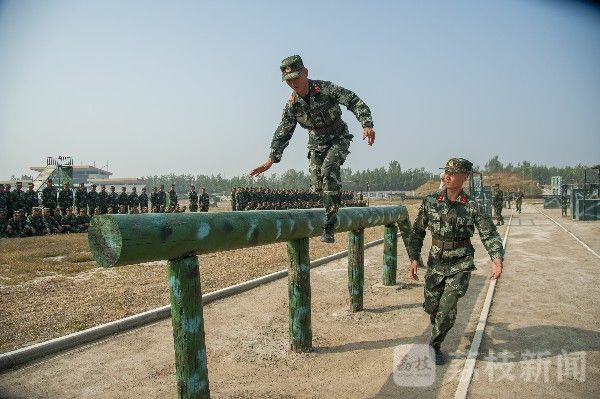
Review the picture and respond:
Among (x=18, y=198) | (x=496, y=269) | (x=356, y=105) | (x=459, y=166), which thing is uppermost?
(x=356, y=105)

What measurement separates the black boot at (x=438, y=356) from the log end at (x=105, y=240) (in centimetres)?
292

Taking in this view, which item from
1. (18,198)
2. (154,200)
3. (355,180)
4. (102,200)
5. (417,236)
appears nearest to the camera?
(417,236)

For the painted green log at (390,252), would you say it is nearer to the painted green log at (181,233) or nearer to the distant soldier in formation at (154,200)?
the painted green log at (181,233)

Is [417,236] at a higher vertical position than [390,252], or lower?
higher

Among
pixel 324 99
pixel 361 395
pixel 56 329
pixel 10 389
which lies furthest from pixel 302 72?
pixel 56 329

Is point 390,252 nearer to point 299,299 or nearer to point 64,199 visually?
point 299,299

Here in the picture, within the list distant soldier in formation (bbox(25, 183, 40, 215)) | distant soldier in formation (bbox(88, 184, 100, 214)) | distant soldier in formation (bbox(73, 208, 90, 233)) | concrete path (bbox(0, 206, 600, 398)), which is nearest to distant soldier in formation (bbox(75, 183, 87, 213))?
distant soldier in formation (bbox(88, 184, 100, 214))

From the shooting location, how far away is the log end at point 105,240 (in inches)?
89.7

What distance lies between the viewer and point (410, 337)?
4523 millimetres

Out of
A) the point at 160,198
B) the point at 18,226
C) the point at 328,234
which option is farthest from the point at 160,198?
the point at 328,234

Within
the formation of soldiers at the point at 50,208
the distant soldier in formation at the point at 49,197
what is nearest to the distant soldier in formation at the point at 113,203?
the formation of soldiers at the point at 50,208

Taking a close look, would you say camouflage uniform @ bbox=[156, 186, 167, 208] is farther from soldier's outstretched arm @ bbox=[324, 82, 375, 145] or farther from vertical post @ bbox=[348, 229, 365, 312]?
soldier's outstretched arm @ bbox=[324, 82, 375, 145]

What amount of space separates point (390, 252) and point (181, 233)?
16.6 ft

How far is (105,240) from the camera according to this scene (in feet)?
7.69
